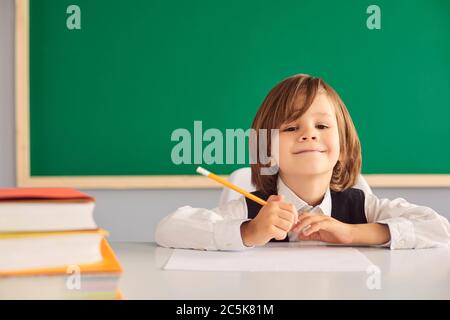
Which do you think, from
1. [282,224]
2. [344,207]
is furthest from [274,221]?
[344,207]

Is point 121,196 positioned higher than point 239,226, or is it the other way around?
point 239,226

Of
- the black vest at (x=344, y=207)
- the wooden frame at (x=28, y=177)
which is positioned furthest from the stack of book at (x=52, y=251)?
the wooden frame at (x=28, y=177)

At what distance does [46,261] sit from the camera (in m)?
0.60

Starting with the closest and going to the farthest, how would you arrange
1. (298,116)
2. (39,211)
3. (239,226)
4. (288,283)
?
(39,211) → (288,283) → (239,226) → (298,116)

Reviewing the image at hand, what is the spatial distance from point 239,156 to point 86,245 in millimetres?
1975

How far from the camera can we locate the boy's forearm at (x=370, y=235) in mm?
1151

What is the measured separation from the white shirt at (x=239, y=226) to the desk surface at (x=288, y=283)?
0.54ft

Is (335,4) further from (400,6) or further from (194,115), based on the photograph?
(194,115)

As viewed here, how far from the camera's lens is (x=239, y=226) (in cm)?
111

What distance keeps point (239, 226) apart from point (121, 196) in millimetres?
1530

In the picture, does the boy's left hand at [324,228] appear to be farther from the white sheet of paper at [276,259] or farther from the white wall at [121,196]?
the white wall at [121,196]

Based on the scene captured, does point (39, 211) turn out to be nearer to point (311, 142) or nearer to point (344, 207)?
point (311, 142)

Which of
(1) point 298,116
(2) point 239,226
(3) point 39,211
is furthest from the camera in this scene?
(1) point 298,116
